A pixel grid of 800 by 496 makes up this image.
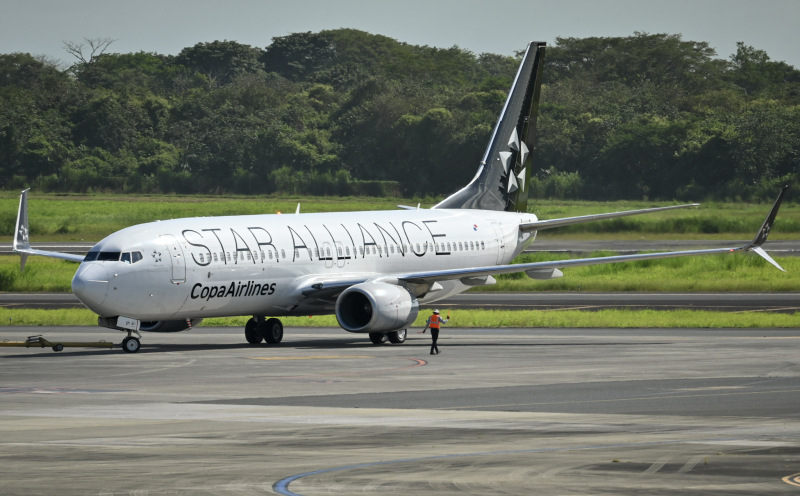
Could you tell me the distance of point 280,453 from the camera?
20625 mm

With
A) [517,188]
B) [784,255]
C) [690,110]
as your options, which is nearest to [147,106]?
[690,110]

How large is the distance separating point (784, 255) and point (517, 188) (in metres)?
33.1

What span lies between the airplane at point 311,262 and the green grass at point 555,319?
276cm

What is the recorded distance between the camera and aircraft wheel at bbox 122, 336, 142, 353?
4194 centimetres

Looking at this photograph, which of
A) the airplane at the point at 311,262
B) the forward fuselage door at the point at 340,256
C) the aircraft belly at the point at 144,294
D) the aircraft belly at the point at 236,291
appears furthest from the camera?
the forward fuselage door at the point at 340,256

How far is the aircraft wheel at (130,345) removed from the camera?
41.9 meters

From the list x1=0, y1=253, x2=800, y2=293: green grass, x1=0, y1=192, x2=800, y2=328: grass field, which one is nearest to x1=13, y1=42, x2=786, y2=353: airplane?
x1=0, y1=192, x2=800, y2=328: grass field

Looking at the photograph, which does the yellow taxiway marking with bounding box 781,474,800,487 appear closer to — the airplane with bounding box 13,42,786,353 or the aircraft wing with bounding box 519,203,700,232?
the airplane with bounding box 13,42,786,353

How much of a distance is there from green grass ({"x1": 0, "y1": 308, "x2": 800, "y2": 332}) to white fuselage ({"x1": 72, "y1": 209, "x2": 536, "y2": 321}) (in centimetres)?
300

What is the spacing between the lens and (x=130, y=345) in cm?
4200

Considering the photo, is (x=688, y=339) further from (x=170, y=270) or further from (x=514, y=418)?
(x=514, y=418)

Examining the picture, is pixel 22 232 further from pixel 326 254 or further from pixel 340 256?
pixel 340 256

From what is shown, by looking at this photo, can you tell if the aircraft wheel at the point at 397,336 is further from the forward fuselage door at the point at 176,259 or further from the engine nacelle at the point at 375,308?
the forward fuselage door at the point at 176,259

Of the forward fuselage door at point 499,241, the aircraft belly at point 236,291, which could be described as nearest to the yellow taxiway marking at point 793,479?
the aircraft belly at point 236,291
